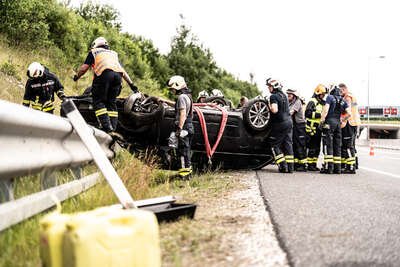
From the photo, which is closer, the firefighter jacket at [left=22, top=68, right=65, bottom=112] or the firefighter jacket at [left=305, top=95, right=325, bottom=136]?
the firefighter jacket at [left=22, top=68, right=65, bottom=112]

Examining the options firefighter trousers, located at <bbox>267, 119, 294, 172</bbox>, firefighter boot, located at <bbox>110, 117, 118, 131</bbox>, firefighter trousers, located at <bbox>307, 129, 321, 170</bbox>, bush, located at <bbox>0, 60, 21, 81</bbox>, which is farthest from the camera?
bush, located at <bbox>0, 60, 21, 81</bbox>

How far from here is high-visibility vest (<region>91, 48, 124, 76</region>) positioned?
7840 mm

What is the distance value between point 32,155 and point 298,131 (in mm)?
9294

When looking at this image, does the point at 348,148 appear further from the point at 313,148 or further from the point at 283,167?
the point at 283,167

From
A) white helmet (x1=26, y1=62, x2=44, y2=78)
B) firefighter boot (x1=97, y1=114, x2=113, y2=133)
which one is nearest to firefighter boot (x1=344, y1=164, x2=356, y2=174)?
firefighter boot (x1=97, y1=114, x2=113, y2=133)

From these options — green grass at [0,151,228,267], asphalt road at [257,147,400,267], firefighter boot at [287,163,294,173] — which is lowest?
firefighter boot at [287,163,294,173]

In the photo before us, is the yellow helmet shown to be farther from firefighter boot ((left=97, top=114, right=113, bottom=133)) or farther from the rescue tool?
the rescue tool

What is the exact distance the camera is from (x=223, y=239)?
116 inches

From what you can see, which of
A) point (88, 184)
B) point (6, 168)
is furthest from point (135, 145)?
point (6, 168)

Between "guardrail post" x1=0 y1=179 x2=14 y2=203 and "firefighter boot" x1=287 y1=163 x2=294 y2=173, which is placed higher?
"guardrail post" x1=0 y1=179 x2=14 y2=203

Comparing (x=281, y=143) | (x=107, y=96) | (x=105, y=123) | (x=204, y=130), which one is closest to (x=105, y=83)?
(x=107, y=96)

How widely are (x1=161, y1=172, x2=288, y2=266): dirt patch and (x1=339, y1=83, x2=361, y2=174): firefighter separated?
7.09m

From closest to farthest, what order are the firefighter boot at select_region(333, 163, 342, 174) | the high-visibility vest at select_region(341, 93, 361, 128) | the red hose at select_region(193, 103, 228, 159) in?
the red hose at select_region(193, 103, 228, 159) → the firefighter boot at select_region(333, 163, 342, 174) → the high-visibility vest at select_region(341, 93, 361, 128)

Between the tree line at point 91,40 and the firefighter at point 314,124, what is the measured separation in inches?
493
